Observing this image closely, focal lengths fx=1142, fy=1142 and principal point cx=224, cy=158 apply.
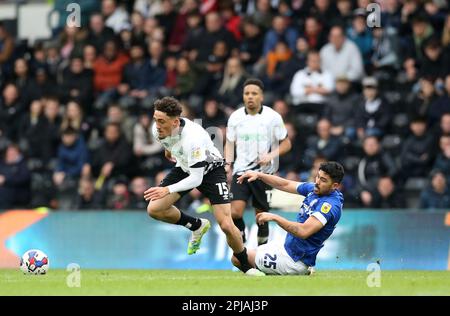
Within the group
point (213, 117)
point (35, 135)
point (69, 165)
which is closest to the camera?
point (213, 117)

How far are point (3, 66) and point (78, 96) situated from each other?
2437 mm

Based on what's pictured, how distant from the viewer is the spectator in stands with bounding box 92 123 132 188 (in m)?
21.2

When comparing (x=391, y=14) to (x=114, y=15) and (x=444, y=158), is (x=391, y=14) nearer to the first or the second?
(x=444, y=158)

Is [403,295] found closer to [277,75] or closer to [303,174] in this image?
[303,174]

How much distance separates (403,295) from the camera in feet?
38.4

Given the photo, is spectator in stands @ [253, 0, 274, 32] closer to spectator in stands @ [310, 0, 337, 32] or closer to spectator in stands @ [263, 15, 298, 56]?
spectator in stands @ [263, 15, 298, 56]

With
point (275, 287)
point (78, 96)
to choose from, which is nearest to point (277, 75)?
point (78, 96)

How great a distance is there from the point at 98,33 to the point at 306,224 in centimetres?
1171

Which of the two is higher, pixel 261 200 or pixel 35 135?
pixel 35 135

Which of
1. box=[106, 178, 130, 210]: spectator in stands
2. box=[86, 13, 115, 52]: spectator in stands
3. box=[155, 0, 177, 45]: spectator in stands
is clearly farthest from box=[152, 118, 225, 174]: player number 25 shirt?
box=[155, 0, 177, 45]: spectator in stands

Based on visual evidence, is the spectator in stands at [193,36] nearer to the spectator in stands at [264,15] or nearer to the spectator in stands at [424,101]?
the spectator in stands at [264,15]

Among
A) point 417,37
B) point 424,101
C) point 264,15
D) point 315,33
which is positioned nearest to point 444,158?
point 424,101

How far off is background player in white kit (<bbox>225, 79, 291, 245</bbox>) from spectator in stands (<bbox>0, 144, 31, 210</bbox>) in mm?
6521

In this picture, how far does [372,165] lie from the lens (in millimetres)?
19547
